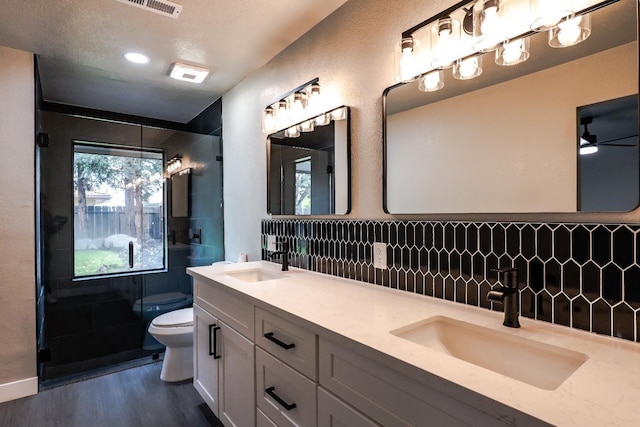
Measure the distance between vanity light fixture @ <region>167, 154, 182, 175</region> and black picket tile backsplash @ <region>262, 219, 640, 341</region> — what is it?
239cm

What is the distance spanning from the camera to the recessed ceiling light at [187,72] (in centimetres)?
258

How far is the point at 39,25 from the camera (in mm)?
2039

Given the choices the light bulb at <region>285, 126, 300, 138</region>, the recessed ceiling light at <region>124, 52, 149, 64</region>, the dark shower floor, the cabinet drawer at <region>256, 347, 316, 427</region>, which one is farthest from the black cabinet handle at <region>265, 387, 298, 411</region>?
the recessed ceiling light at <region>124, 52, 149, 64</region>

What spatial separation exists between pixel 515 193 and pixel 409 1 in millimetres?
980

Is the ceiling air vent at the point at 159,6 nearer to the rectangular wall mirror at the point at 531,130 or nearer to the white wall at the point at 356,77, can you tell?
the white wall at the point at 356,77

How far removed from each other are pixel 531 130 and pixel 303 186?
1.34 meters

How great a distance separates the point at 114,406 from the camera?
2.24 m

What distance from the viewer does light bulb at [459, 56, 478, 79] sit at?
1.28 metres

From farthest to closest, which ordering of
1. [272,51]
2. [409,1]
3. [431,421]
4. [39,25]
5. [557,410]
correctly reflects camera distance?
[272,51] < [39,25] < [409,1] < [431,421] < [557,410]

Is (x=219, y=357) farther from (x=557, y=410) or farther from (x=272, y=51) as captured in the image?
(x=272, y=51)

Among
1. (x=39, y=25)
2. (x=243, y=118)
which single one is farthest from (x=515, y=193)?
(x=39, y=25)

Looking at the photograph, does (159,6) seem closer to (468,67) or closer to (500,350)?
(468,67)

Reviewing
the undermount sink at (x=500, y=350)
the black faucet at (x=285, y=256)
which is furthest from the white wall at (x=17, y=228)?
the undermount sink at (x=500, y=350)

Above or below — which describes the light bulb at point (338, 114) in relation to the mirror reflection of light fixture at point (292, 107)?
below
